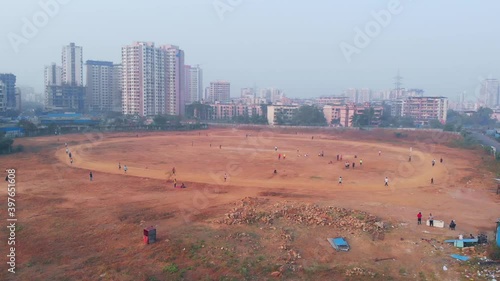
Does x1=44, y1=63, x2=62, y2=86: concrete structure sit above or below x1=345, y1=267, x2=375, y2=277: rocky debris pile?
above

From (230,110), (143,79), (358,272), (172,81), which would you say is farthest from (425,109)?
(358,272)

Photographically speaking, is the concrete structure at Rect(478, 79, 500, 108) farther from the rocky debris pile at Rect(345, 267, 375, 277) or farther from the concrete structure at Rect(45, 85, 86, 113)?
the rocky debris pile at Rect(345, 267, 375, 277)

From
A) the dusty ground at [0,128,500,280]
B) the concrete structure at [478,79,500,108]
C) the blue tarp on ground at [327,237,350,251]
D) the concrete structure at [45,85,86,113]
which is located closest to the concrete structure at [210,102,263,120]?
the concrete structure at [45,85,86,113]

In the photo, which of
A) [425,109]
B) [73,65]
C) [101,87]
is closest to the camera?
[425,109]

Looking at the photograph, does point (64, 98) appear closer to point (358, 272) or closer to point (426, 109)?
point (426, 109)

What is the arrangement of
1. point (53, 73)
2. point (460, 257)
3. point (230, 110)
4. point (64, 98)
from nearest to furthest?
point (460, 257)
point (64, 98)
point (230, 110)
point (53, 73)

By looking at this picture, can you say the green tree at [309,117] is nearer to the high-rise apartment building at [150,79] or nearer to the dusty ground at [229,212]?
the high-rise apartment building at [150,79]

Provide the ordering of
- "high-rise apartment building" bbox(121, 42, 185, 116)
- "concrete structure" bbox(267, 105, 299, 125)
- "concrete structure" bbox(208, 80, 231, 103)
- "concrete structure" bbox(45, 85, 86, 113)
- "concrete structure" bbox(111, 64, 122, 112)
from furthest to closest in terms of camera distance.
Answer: "concrete structure" bbox(208, 80, 231, 103), "concrete structure" bbox(111, 64, 122, 112), "concrete structure" bbox(45, 85, 86, 113), "high-rise apartment building" bbox(121, 42, 185, 116), "concrete structure" bbox(267, 105, 299, 125)
